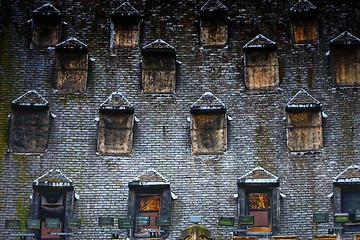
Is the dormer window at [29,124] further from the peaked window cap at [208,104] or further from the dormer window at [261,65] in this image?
the dormer window at [261,65]

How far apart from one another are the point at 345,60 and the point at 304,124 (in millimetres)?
3835

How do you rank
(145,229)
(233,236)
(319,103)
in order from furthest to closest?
(319,103) → (145,229) → (233,236)

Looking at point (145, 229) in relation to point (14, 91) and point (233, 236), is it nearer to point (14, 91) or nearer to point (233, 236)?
point (233, 236)

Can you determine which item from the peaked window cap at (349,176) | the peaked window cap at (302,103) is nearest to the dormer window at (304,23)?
the peaked window cap at (302,103)

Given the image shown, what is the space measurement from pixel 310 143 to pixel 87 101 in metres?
9.70

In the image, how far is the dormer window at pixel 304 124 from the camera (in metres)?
33.3

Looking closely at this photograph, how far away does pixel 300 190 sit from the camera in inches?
1257

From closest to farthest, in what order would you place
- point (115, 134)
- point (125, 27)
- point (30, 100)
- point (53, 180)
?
point (53, 180) → point (115, 134) → point (30, 100) → point (125, 27)

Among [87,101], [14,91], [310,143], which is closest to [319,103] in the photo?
[310,143]

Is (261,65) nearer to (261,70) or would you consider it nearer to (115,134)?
(261,70)

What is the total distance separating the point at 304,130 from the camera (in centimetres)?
3356

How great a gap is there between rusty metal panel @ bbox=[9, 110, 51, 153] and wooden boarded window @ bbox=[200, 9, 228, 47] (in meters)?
8.05

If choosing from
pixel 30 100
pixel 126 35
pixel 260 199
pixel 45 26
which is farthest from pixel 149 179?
pixel 45 26

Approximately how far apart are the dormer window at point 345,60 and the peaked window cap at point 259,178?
5738mm
